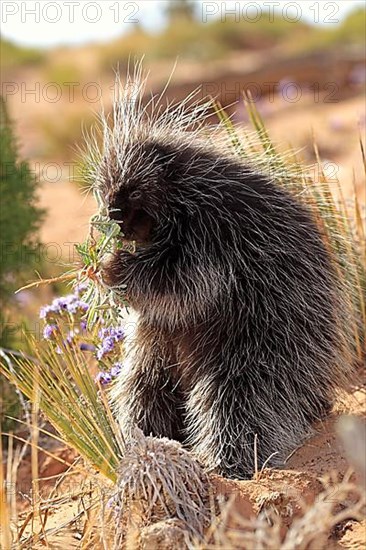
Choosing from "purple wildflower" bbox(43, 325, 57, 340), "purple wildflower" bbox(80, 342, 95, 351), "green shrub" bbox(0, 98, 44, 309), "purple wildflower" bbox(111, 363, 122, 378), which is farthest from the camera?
"green shrub" bbox(0, 98, 44, 309)

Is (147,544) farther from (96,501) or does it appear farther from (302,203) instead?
(302,203)

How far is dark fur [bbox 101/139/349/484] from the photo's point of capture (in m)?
3.46

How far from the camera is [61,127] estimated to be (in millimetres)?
18375

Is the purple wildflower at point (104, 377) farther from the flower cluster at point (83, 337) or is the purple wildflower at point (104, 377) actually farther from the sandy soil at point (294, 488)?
the sandy soil at point (294, 488)

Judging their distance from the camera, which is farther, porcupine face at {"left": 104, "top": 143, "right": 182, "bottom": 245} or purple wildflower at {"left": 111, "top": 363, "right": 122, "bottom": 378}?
purple wildflower at {"left": 111, "top": 363, "right": 122, "bottom": 378}

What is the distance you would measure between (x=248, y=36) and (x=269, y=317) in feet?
128

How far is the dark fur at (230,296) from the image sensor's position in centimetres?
346

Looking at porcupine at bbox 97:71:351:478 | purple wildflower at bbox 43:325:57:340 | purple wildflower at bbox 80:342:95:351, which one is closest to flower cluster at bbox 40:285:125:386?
purple wildflower at bbox 43:325:57:340

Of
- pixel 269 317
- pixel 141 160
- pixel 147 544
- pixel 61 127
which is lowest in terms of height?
pixel 147 544

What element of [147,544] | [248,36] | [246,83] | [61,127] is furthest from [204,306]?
[248,36]

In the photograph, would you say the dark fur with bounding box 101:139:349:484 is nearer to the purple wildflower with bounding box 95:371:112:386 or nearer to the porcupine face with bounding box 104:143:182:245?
the porcupine face with bounding box 104:143:182:245

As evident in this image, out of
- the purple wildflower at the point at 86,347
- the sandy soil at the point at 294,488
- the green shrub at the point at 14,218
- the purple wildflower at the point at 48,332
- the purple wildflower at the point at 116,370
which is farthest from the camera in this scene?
the green shrub at the point at 14,218

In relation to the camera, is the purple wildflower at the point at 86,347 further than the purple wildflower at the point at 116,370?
Yes

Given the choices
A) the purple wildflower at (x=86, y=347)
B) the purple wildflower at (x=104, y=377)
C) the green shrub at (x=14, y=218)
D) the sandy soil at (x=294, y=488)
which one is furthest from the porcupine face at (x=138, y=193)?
the green shrub at (x=14, y=218)
